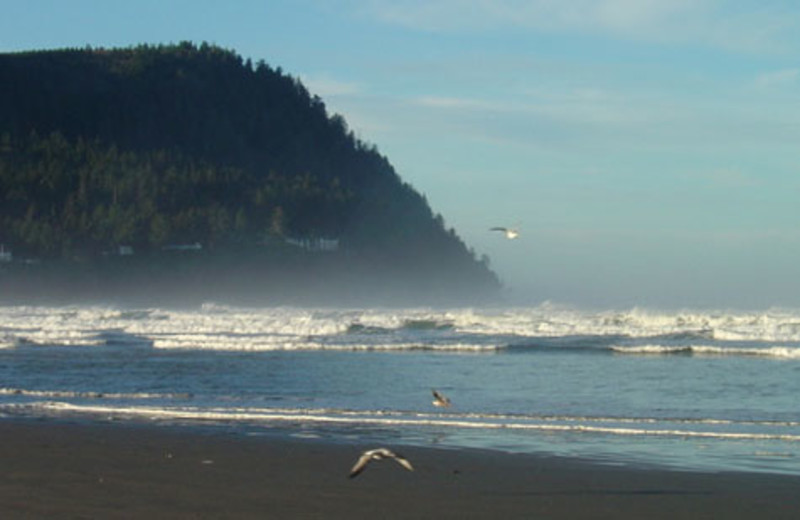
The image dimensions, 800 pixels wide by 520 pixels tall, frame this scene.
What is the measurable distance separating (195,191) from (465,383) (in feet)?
209

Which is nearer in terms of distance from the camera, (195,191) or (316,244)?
(195,191)

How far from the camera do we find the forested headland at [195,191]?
75.5 meters

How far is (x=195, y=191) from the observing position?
81562 millimetres

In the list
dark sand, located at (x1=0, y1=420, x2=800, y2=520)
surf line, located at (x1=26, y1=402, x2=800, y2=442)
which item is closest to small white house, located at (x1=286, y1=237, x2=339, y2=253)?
surf line, located at (x1=26, y1=402, x2=800, y2=442)

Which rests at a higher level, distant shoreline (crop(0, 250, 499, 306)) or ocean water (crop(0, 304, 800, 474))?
distant shoreline (crop(0, 250, 499, 306))

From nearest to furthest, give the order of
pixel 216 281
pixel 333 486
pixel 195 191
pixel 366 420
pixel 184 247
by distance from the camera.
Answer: pixel 333 486, pixel 366 420, pixel 216 281, pixel 184 247, pixel 195 191

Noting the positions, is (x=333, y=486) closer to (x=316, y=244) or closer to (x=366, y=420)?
(x=366, y=420)

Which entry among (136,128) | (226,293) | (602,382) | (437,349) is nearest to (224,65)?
(136,128)

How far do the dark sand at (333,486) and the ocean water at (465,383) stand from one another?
91 centimetres

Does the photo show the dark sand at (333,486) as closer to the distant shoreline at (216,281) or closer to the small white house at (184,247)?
the distant shoreline at (216,281)

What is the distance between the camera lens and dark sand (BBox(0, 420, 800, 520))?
9625mm

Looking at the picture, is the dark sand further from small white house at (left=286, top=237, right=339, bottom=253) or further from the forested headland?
small white house at (left=286, top=237, right=339, bottom=253)

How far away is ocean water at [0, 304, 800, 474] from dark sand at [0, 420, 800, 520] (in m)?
0.91

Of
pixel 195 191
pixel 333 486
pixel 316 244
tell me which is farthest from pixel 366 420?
pixel 316 244
